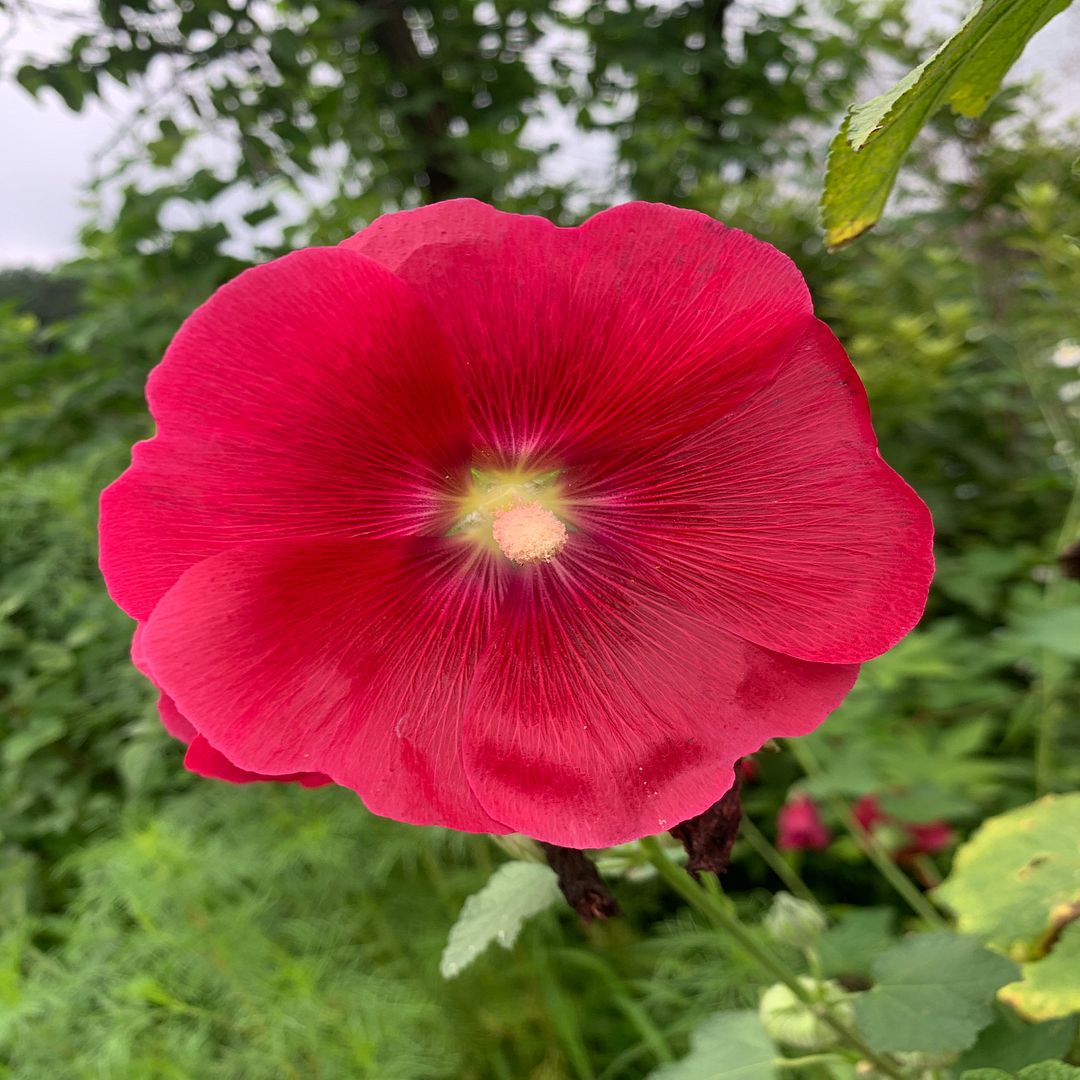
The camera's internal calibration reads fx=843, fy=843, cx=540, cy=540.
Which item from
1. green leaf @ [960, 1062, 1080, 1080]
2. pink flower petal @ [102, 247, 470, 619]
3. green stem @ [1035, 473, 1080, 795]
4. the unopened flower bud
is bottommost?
green stem @ [1035, 473, 1080, 795]

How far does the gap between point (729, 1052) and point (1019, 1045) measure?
0.18 m

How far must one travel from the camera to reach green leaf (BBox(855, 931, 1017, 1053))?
0.45m

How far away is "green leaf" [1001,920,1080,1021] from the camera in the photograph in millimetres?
553

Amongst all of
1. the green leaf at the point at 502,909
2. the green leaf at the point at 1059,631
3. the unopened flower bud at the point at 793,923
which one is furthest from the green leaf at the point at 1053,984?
the green leaf at the point at 502,909

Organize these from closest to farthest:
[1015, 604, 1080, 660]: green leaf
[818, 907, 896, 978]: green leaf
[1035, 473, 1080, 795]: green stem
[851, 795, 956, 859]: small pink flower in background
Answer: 1. [1015, 604, 1080, 660]: green leaf
2. [818, 907, 896, 978]: green leaf
3. [1035, 473, 1080, 795]: green stem
4. [851, 795, 956, 859]: small pink flower in background

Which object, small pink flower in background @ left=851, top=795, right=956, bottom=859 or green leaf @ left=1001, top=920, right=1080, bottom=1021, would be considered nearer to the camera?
green leaf @ left=1001, top=920, right=1080, bottom=1021

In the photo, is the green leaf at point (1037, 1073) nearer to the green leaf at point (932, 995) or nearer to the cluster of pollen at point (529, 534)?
the green leaf at point (932, 995)

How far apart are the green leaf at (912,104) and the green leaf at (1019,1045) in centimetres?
46

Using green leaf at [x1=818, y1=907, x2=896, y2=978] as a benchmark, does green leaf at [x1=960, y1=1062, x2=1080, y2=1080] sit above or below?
above

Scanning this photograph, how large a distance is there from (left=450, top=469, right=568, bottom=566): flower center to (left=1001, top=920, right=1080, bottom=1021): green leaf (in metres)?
0.45

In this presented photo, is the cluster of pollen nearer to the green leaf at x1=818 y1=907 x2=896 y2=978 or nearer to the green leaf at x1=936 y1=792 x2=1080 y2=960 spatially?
the green leaf at x1=936 y1=792 x2=1080 y2=960

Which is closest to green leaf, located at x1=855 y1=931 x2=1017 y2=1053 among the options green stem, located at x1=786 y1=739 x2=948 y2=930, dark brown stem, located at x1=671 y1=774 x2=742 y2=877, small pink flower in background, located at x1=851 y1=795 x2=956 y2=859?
dark brown stem, located at x1=671 y1=774 x2=742 y2=877

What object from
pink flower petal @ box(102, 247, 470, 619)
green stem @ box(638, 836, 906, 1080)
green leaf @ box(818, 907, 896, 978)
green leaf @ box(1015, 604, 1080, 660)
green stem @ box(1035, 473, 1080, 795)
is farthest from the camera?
green stem @ box(1035, 473, 1080, 795)

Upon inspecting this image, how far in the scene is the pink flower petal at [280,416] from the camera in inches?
11.6
